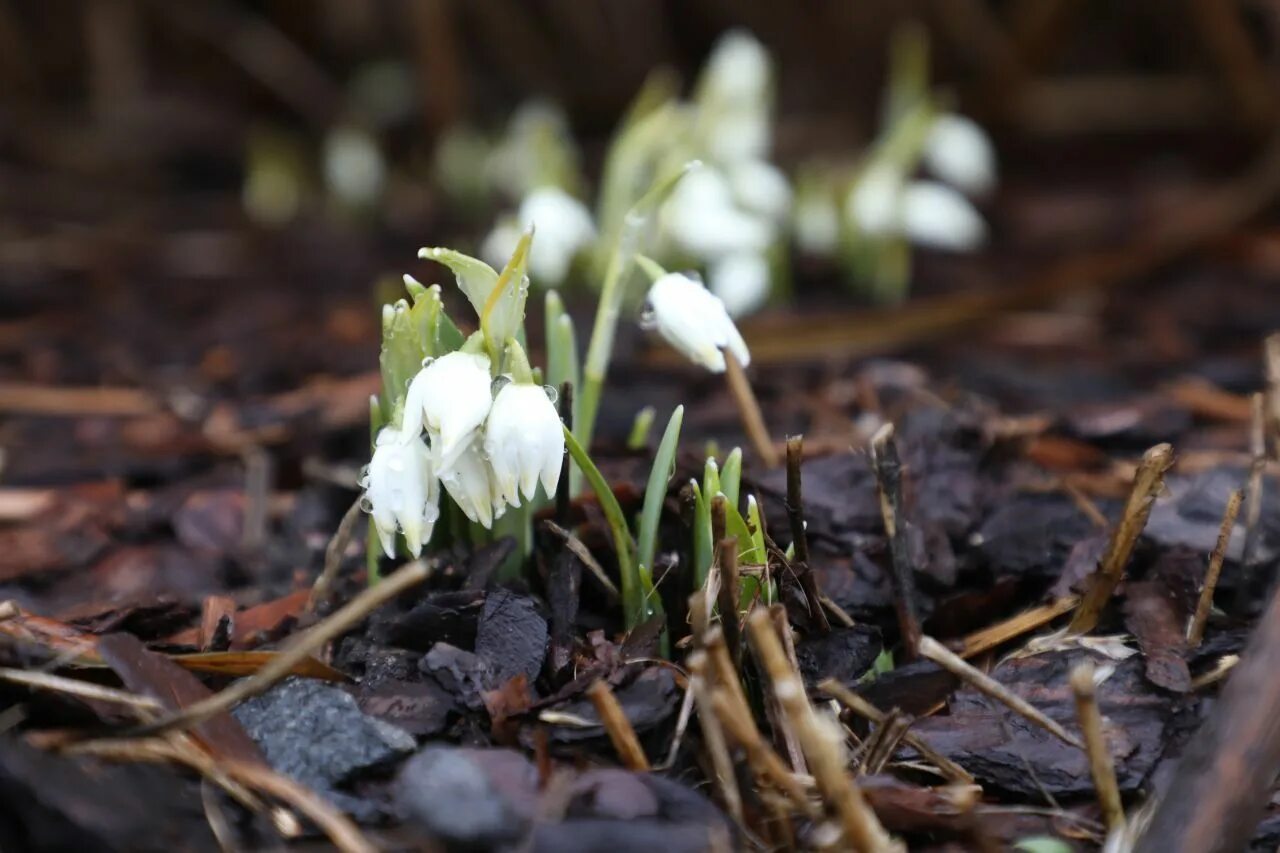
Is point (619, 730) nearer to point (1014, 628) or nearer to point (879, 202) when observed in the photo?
point (1014, 628)

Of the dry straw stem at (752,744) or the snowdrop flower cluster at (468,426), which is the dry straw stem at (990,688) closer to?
the dry straw stem at (752,744)

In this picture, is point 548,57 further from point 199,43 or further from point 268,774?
point 268,774

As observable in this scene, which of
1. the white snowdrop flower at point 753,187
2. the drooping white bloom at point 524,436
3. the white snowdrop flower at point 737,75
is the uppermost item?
the white snowdrop flower at point 737,75

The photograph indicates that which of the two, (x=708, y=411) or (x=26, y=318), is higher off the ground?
(x=26, y=318)

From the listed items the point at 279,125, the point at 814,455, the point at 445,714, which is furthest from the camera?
the point at 279,125

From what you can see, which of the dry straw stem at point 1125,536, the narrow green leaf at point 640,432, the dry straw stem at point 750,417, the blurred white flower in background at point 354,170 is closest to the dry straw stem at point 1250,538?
the dry straw stem at point 1125,536

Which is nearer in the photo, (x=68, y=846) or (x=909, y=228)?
(x=68, y=846)

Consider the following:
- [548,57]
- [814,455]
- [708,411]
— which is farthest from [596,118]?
[814,455]
